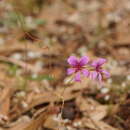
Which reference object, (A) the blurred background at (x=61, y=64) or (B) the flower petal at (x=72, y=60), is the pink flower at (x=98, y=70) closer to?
(B) the flower petal at (x=72, y=60)

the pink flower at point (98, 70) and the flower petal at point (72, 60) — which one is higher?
the flower petal at point (72, 60)

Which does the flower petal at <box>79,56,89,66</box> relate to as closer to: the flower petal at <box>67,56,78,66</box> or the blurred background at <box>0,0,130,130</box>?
the flower petal at <box>67,56,78,66</box>

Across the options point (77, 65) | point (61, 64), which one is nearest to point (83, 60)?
point (77, 65)

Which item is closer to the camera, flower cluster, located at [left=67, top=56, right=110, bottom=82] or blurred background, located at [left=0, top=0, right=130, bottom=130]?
flower cluster, located at [left=67, top=56, right=110, bottom=82]

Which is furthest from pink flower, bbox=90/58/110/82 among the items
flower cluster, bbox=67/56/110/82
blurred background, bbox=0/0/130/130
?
blurred background, bbox=0/0/130/130

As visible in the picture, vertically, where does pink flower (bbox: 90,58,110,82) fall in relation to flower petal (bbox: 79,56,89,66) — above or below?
below

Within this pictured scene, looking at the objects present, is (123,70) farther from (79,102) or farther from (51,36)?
(51,36)

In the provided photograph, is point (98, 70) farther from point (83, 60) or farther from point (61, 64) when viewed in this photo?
point (61, 64)

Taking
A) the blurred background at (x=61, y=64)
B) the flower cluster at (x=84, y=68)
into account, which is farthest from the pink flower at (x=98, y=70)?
the blurred background at (x=61, y=64)

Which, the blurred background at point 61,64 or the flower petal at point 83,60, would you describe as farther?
the blurred background at point 61,64
